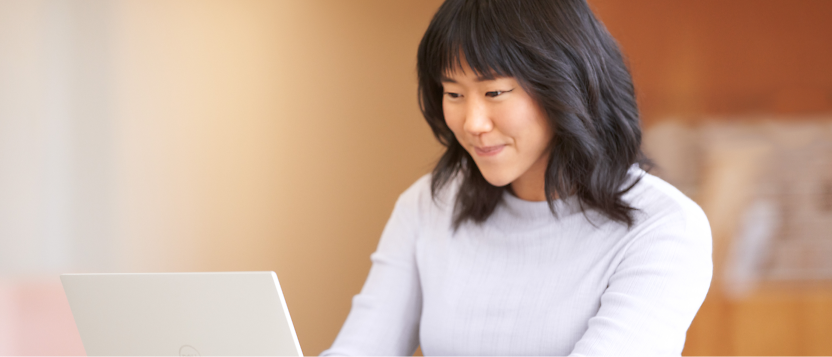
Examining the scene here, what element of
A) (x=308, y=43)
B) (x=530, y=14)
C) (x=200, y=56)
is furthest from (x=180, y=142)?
(x=530, y=14)

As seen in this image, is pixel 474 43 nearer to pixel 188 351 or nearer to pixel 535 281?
pixel 535 281

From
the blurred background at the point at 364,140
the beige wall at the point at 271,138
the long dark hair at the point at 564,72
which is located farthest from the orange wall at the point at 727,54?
the long dark hair at the point at 564,72

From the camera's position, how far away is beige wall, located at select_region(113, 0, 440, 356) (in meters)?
2.13

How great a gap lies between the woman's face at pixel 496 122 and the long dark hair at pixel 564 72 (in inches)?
0.7

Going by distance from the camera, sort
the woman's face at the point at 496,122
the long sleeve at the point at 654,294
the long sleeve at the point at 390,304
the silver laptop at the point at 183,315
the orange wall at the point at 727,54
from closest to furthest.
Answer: the silver laptop at the point at 183,315, the long sleeve at the point at 654,294, the woman's face at the point at 496,122, the long sleeve at the point at 390,304, the orange wall at the point at 727,54

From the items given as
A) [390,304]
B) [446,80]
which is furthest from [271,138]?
[446,80]

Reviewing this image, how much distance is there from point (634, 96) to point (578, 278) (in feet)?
1.19

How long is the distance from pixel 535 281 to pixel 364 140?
153cm

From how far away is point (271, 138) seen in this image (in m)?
2.45

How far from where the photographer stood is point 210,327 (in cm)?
80

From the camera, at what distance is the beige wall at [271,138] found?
7.00 ft

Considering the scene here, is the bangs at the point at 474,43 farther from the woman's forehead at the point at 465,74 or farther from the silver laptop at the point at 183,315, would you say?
the silver laptop at the point at 183,315

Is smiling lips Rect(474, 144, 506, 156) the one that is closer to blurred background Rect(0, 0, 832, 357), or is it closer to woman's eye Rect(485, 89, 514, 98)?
woman's eye Rect(485, 89, 514, 98)

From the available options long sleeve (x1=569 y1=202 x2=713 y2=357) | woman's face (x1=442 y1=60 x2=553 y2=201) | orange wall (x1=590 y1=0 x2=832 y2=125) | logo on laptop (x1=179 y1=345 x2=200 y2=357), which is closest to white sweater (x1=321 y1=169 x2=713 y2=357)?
long sleeve (x1=569 y1=202 x2=713 y2=357)
